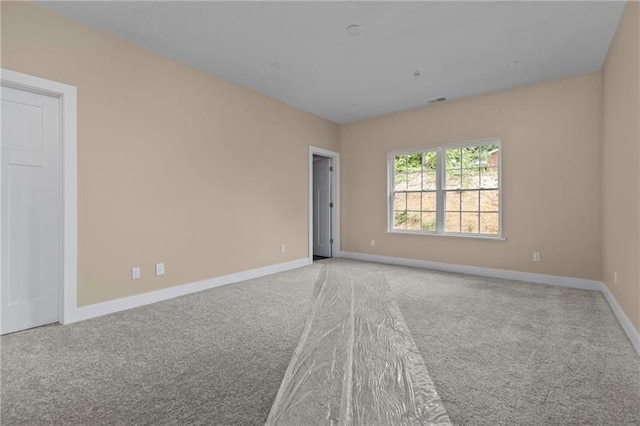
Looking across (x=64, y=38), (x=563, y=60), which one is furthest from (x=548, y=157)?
(x=64, y=38)

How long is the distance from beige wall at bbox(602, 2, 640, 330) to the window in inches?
52.7

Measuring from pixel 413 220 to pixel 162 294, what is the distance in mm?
3989

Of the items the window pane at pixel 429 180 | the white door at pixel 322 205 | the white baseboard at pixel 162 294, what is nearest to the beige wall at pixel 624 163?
the window pane at pixel 429 180

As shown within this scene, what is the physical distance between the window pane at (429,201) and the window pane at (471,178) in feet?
1.70

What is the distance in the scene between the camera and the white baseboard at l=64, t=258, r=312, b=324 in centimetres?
290

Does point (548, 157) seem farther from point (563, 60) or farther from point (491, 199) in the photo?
point (563, 60)

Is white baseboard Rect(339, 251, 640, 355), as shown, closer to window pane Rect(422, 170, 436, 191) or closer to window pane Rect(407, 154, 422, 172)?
window pane Rect(422, 170, 436, 191)

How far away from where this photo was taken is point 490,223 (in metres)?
4.69

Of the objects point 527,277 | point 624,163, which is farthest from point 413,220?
point 624,163

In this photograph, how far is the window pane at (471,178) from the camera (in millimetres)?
4789

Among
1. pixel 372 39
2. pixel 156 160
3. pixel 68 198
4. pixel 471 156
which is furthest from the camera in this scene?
pixel 471 156

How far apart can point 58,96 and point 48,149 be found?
485 mm

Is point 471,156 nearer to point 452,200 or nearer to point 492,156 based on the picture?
point 492,156

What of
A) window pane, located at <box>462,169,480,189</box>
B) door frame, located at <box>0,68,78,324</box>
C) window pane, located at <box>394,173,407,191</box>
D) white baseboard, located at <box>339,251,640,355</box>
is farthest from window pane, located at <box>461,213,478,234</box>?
door frame, located at <box>0,68,78,324</box>
